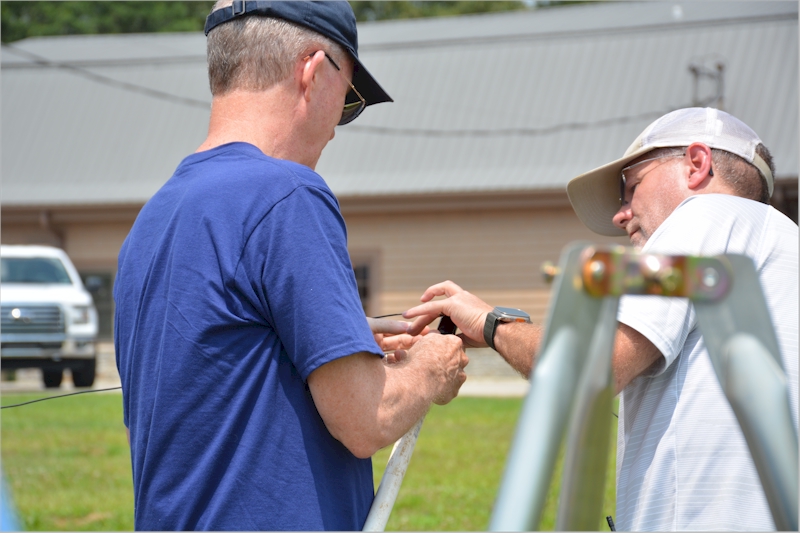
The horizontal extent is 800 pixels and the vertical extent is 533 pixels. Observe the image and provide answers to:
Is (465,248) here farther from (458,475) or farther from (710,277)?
(710,277)

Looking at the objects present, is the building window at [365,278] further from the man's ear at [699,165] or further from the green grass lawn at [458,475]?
the man's ear at [699,165]

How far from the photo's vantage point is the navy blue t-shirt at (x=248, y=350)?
1.72 meters

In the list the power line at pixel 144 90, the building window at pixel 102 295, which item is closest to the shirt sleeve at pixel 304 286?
the building window at pixel 102 295

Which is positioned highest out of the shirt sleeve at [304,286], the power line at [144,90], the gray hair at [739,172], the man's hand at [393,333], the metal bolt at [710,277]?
the metal bolt at [710,277]

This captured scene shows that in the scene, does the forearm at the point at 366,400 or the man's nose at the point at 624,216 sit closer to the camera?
the forearm at the point at 366,400

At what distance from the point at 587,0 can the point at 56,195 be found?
61.3 ft

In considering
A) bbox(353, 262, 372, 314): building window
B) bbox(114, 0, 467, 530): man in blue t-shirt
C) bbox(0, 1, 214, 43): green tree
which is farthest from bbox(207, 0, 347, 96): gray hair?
bbox(0, 1, 214, 43): green tree

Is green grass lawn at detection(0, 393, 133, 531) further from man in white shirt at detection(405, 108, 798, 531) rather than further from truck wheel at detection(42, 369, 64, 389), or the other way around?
man in white shirt at detection(405, 108, 798, 531)

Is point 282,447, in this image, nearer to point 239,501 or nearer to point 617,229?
point 239,501

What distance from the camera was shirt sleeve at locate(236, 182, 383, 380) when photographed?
5.56ft

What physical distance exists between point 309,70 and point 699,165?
1.01 meters

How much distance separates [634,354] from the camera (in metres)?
1.79

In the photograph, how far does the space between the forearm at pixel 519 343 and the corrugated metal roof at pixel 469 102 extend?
14465 millimetres

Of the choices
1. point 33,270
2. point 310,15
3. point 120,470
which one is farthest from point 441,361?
point 33,270
